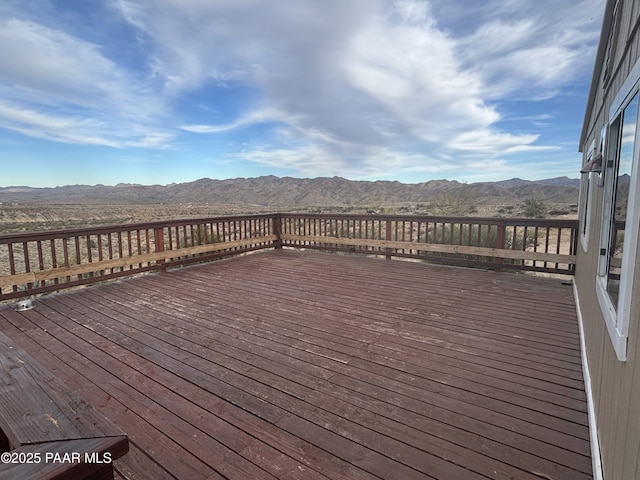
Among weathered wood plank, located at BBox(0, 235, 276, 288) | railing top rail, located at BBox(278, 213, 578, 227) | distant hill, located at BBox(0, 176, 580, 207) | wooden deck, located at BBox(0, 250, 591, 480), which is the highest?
distant hill, located at BBox(0, 176, 580, 207)

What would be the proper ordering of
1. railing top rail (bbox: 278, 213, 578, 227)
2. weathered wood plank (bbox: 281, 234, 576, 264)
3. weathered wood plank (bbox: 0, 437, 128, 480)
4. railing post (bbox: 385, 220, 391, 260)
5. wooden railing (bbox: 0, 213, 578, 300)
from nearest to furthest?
weathered wood plank (bbox: 0, 437, 128, 480) → wooden railing (bbox: 0, 213, 578, 300) → railing top rail (bbox: 278, 213, 578, 227) → weathered wood plank (bbox: 281, 234, 576, 264) → railing post (bbox: 385, 220, 391, 260)

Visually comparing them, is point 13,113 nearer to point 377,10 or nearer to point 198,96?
point 198,96

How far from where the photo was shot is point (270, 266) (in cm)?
623

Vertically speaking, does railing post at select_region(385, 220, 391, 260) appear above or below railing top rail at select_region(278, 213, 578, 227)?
below

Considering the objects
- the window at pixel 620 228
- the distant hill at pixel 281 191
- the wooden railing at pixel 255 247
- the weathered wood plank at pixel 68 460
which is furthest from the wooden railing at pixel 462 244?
the distant hill at pixel 281 191

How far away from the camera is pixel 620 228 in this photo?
146cm

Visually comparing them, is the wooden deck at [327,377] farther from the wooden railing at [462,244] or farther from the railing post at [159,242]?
the railing post at [159,242]

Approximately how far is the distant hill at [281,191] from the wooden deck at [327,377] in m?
41.1

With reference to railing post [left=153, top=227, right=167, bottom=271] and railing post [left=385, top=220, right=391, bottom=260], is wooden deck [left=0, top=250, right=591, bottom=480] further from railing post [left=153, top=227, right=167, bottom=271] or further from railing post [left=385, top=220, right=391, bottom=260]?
railing post [left=385, top=220, right=391, bottom=260]

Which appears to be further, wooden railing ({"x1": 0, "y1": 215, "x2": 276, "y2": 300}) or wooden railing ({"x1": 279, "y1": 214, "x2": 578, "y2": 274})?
wooden railing ({"x1": 279, "y1": 214, "x2": 578, "y2": 274})

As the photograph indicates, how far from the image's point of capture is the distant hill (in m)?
46.6

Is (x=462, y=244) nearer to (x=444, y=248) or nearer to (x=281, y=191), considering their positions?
(x=444, y=248)

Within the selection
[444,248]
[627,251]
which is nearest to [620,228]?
[627,251]

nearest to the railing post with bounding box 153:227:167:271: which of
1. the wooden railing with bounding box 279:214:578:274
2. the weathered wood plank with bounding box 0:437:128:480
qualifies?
the wooden railing with bounding box 279:214:578:274
